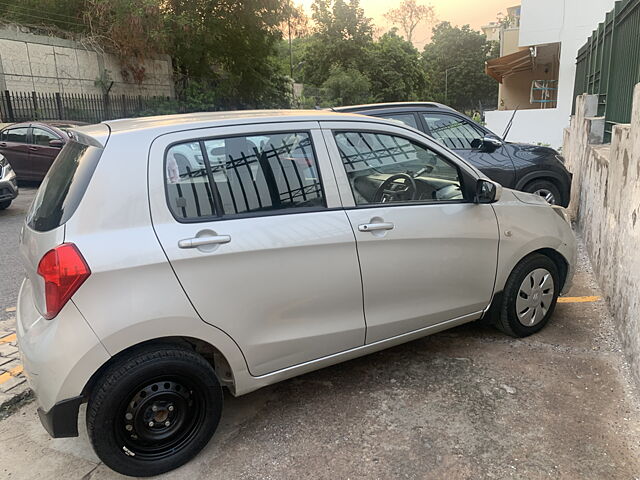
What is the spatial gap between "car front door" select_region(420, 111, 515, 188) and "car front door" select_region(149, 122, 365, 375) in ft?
14.1

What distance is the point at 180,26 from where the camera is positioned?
21.7m

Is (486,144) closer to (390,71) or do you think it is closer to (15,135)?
(15,135)

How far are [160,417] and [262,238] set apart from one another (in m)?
1.04

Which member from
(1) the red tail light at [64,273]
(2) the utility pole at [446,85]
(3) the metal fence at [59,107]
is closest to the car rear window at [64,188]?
(1) the red tail light at [64,273]

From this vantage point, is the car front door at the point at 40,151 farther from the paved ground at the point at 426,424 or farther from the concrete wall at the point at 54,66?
the paved ground at the point at 426,424

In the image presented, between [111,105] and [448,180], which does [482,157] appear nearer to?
[448,180]

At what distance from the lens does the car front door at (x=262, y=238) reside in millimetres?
2559

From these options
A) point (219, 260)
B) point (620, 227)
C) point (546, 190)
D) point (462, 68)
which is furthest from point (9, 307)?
point (462, 68)

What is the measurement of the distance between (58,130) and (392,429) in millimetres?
10792

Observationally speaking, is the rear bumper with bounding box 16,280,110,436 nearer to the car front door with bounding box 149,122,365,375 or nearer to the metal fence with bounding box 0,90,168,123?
the car front door with bounding box 149,122,365,375

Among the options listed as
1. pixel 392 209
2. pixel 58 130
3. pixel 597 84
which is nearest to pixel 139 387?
pixel 392 209

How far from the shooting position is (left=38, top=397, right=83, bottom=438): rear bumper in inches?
93.5

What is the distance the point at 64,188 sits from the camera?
2.56 m

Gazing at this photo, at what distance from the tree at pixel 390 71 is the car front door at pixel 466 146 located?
37132 mm
